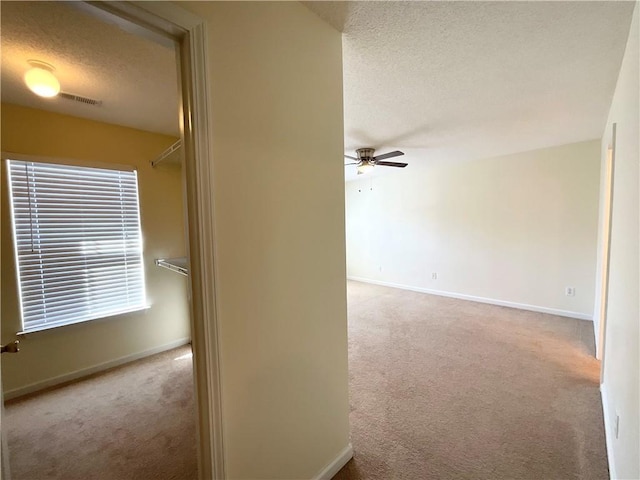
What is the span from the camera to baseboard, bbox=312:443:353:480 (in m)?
1.58

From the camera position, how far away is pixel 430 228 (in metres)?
5.46

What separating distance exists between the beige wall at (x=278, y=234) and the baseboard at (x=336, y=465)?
0.04m

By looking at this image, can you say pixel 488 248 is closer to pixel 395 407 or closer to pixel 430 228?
pixel 430 228

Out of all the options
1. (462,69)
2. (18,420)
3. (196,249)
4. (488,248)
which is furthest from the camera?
(488,248)

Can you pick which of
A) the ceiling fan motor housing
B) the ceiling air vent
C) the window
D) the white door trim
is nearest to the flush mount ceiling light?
the ceiling air vent

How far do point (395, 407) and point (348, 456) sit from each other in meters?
0.64

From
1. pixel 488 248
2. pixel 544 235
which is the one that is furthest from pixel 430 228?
pixel 544 235

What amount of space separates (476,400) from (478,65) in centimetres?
249

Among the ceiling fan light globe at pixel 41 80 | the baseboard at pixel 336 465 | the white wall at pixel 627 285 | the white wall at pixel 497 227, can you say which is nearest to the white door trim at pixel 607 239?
the white wall at pixel 627 285

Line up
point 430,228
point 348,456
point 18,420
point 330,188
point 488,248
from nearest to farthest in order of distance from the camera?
1. point 330,188
2. point 348,456
3. point 18,420
4. point 488,248
5. point 430,228

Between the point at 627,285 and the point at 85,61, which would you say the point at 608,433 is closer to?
the point at 627,285

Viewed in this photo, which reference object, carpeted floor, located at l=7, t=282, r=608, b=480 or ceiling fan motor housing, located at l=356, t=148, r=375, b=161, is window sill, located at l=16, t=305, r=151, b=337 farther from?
ceiling fan motor housing, located at l=356, t=148, r=375, b=161

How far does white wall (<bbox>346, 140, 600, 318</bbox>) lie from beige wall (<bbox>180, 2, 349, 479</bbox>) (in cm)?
403

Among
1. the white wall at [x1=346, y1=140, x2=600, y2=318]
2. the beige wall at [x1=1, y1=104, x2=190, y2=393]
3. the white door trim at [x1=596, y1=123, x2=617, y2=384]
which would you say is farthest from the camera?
the white wall at [x1=346, y1=140, x2=600, y2=318]
